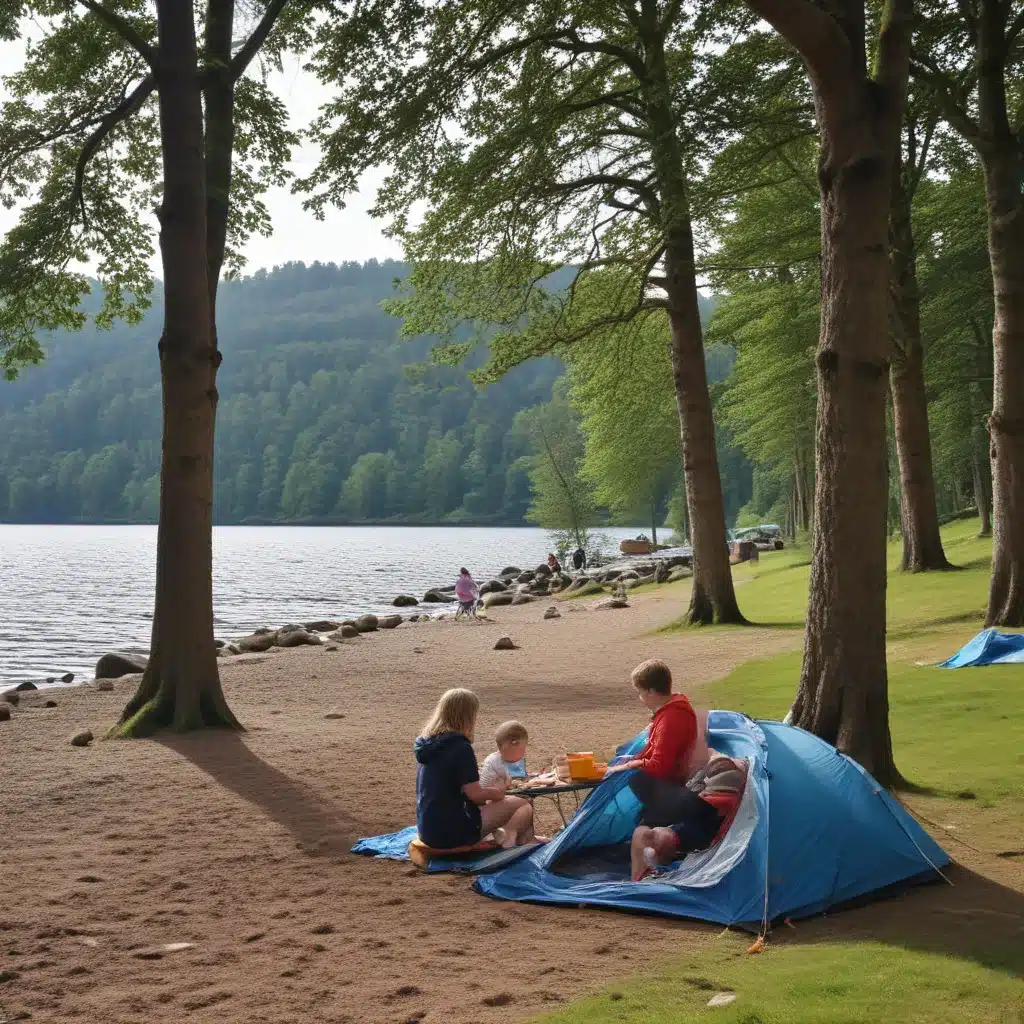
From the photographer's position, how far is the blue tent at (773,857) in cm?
600

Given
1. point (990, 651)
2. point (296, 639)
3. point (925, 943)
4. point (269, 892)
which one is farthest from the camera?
point (296, 639)

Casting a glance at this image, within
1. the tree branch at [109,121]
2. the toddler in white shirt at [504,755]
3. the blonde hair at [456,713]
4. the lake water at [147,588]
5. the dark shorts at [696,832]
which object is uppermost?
the tree branch at [109,121]

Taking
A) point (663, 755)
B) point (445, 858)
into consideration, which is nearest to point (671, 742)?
point (663, 755)

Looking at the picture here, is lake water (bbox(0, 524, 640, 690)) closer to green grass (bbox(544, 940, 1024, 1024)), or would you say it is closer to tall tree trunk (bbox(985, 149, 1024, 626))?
tall tree trunk (bbox(985, 149, 1024, 626))

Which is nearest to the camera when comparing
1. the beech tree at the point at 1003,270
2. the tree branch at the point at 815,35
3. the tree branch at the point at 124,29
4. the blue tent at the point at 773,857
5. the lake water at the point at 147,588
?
the blue tent at the point at 773,857

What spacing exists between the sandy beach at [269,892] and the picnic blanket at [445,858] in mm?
109

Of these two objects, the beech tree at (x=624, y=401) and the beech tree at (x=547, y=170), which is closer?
the beech tree at (x=547, y=170)

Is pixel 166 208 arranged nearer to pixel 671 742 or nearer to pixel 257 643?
pixel 671 742

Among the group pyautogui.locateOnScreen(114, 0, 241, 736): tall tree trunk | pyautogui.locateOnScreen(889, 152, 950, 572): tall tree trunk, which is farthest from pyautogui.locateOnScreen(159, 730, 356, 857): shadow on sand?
pyautogui.locateOnScreen(889, 152, 950, 572): tall tree trunk

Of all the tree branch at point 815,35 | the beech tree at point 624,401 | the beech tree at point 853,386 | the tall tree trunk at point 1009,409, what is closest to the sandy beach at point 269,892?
the beech tree at point 853,386

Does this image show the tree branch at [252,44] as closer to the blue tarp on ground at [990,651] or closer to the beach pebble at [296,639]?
the blue tarp on ground at [990,651]

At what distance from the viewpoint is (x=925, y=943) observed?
17.3 ft

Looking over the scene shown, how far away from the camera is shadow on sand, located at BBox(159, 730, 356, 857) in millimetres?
8047

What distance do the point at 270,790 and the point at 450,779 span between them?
3162 mm
